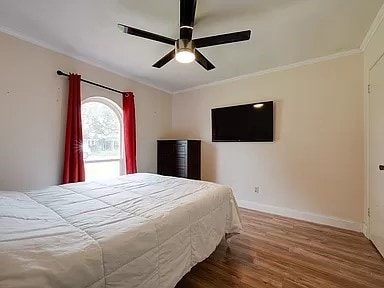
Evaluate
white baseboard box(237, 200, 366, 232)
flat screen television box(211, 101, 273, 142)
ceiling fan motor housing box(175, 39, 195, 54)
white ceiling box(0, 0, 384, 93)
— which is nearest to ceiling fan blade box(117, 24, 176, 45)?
ceiling fan motor housing box(175, 39, 195, 54)

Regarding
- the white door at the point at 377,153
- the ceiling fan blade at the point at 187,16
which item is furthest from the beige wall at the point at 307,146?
the ceiling fan blade at the point at 187,16

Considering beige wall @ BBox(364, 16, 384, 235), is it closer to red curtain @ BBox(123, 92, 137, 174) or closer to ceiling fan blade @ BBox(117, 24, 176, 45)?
ceiling fan blade @ BBox(117, 24, 176, 45)

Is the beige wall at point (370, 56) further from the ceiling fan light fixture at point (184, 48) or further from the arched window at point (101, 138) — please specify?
the arched window at point (101, 138)

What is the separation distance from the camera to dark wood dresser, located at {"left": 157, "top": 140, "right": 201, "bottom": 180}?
408 centimetres

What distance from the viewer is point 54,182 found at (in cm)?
289

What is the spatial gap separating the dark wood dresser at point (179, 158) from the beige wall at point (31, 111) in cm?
178

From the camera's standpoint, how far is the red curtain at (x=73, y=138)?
9.54ft

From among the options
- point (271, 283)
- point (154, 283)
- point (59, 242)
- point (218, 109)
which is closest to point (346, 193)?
point (271, 283)

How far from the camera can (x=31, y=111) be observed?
8.73ft

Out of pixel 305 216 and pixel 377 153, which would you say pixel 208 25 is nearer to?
pixel 377 153

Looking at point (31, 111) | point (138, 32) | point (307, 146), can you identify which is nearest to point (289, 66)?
point (307, 146)

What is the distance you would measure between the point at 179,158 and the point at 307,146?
231 cm

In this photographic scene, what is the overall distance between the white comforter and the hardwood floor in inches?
11.6

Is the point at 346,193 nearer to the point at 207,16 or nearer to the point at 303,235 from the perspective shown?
the point at 303,235
